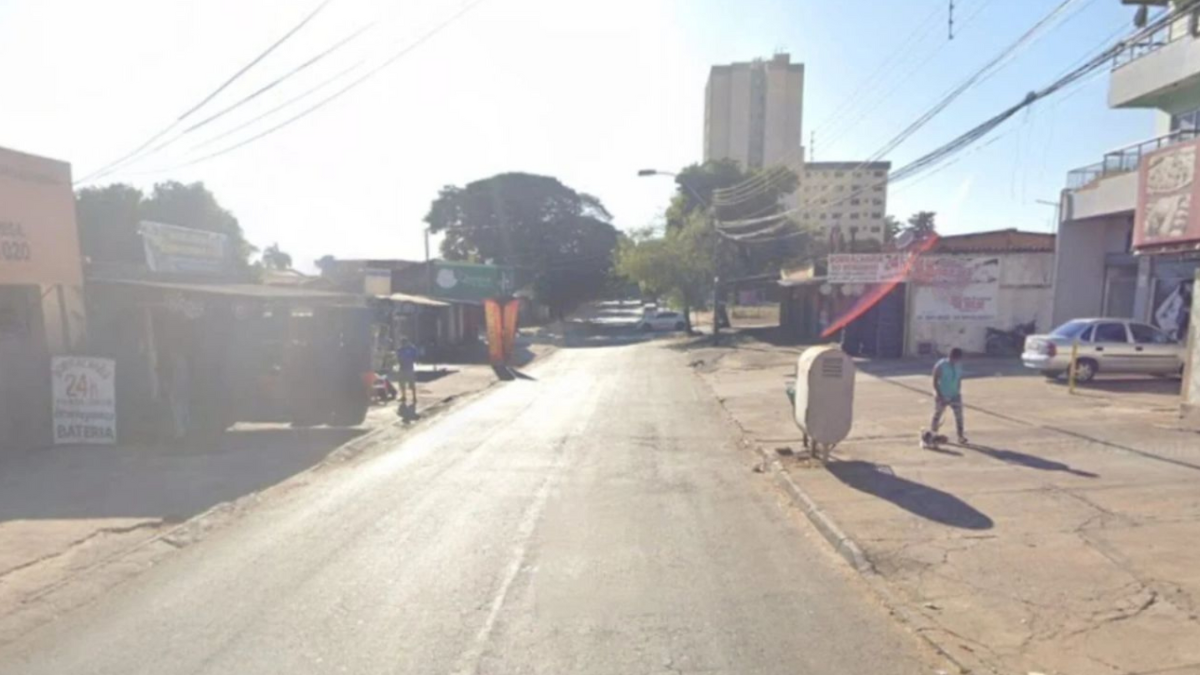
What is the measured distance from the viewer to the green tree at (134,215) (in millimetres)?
40156

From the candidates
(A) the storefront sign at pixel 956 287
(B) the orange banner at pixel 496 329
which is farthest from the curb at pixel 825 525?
(B) the orange banner at pixel 496 329

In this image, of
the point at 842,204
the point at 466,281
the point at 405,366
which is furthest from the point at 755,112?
the point at 405,366

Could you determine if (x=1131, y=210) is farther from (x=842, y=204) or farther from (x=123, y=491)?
(x=842, y=204)

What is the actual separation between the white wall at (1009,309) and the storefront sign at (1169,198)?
39.4 ft

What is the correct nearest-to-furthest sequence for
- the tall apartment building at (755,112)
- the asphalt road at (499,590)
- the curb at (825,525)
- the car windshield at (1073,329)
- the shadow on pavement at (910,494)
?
the asphalt road at (499,590) < the curb at (825,525) < the shadow on pavement at (910,494) < the car windshield at (1073,329) < the tall apartment building at (755,112)

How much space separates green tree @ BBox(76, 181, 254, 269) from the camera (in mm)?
40156

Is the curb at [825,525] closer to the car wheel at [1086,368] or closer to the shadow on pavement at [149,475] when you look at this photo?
the shadow on pavement at [149,475]

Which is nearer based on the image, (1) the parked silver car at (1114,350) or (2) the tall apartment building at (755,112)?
(1) the parked silver car at (1114,350)

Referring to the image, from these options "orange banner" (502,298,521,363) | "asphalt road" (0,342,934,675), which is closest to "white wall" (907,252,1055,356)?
"orange banner" (502,298,521,363)

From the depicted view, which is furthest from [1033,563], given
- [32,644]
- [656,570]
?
[32,644]

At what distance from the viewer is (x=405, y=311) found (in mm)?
28094

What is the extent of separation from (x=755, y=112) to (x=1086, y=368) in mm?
46528

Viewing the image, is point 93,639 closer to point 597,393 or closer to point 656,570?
point 656,570

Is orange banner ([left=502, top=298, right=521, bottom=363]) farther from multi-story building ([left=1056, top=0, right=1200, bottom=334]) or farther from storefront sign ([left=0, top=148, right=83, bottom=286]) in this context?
multi-story building ([left=1056, top=0, right=1200, bottom=334])
